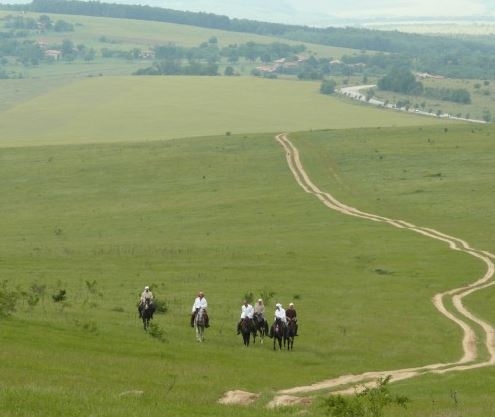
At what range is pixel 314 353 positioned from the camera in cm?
4325

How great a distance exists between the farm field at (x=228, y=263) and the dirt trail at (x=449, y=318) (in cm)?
60

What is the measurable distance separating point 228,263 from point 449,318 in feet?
60.2

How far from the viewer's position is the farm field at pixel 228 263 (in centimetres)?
3361

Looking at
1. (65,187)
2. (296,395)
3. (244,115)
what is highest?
(296,395)

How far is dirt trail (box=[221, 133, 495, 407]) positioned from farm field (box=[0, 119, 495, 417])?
60 cm

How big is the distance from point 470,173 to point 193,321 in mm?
64305

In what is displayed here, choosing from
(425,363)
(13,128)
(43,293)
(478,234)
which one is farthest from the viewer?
(13,128)

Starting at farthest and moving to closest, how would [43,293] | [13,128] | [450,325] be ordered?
[13,128] → [43,293] → [450,325]

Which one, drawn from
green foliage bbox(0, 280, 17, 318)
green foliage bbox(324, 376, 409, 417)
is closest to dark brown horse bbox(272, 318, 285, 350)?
green foliage bbox(0, 280, 17, 318)

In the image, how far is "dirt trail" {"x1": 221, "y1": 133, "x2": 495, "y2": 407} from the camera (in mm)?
36041

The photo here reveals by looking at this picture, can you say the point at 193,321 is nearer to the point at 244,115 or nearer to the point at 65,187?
the point at 65,187

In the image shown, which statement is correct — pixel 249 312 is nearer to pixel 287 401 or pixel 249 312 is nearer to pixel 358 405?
pixel 287 401

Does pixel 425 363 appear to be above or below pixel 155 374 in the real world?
below

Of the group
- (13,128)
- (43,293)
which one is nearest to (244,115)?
→ (13,128)
